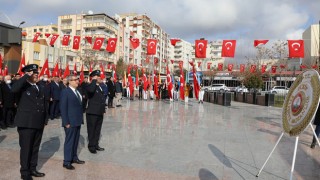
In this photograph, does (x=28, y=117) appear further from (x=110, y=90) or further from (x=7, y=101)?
(x=110, y=90)

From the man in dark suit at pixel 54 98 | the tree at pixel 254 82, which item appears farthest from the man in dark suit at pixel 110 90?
the tree at pixel 254 82

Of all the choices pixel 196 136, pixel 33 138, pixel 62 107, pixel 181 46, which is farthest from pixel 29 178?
pixel 181 46

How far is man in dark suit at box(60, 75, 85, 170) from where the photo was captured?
224 inches

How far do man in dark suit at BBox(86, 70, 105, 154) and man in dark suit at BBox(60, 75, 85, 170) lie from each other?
785mm

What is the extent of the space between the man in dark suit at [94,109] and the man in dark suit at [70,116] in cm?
78

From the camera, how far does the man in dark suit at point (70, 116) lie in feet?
18.7

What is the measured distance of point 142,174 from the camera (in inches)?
213

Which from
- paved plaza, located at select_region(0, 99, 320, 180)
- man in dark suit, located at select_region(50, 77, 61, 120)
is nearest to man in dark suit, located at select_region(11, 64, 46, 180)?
paved plaza, located at select_region(0, 99, 320, 180)

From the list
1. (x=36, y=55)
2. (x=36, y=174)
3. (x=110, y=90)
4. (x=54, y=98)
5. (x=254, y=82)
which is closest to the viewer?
(x=36, y=174)

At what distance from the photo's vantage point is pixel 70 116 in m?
5.74

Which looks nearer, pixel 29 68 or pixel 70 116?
pixel 29 68

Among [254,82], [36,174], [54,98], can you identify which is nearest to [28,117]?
[36,174]

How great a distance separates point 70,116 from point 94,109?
104 centimetres

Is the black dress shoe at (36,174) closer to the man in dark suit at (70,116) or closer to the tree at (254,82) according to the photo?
the man in dark suit at (70,116)
